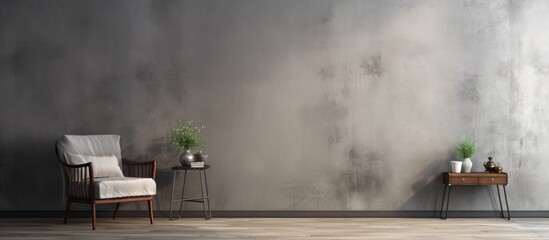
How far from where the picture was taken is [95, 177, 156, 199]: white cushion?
21.1 feet

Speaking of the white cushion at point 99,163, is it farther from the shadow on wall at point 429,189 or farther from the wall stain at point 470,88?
the wall stain at point 470,88

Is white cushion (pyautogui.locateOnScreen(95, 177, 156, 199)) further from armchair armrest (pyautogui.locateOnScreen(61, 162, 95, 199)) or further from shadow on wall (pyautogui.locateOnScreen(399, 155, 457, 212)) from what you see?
shadow on wall (pyautogui.locateOnScreen(399, 155, 457, 212))

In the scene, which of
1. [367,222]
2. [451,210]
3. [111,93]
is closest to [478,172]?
[451,210]

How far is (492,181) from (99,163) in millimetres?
4027

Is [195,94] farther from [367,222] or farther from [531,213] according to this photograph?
[531,213]

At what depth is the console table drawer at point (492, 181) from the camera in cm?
705

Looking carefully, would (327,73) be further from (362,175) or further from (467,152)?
(467,152)

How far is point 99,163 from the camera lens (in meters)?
6.84

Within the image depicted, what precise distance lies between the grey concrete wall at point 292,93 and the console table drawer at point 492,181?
37 centimetres

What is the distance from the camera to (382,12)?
24.4 feet

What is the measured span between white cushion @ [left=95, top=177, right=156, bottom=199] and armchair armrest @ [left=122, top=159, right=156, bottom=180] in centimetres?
24

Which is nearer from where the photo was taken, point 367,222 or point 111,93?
point 367,222

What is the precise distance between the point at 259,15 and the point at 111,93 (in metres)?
1.84

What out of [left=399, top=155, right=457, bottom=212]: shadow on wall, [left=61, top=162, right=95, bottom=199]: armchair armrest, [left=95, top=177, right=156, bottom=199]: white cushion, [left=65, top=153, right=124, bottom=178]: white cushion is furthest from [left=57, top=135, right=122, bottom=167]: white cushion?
[left=399, top=155, right=457, bottom=212]: shadow on wall
